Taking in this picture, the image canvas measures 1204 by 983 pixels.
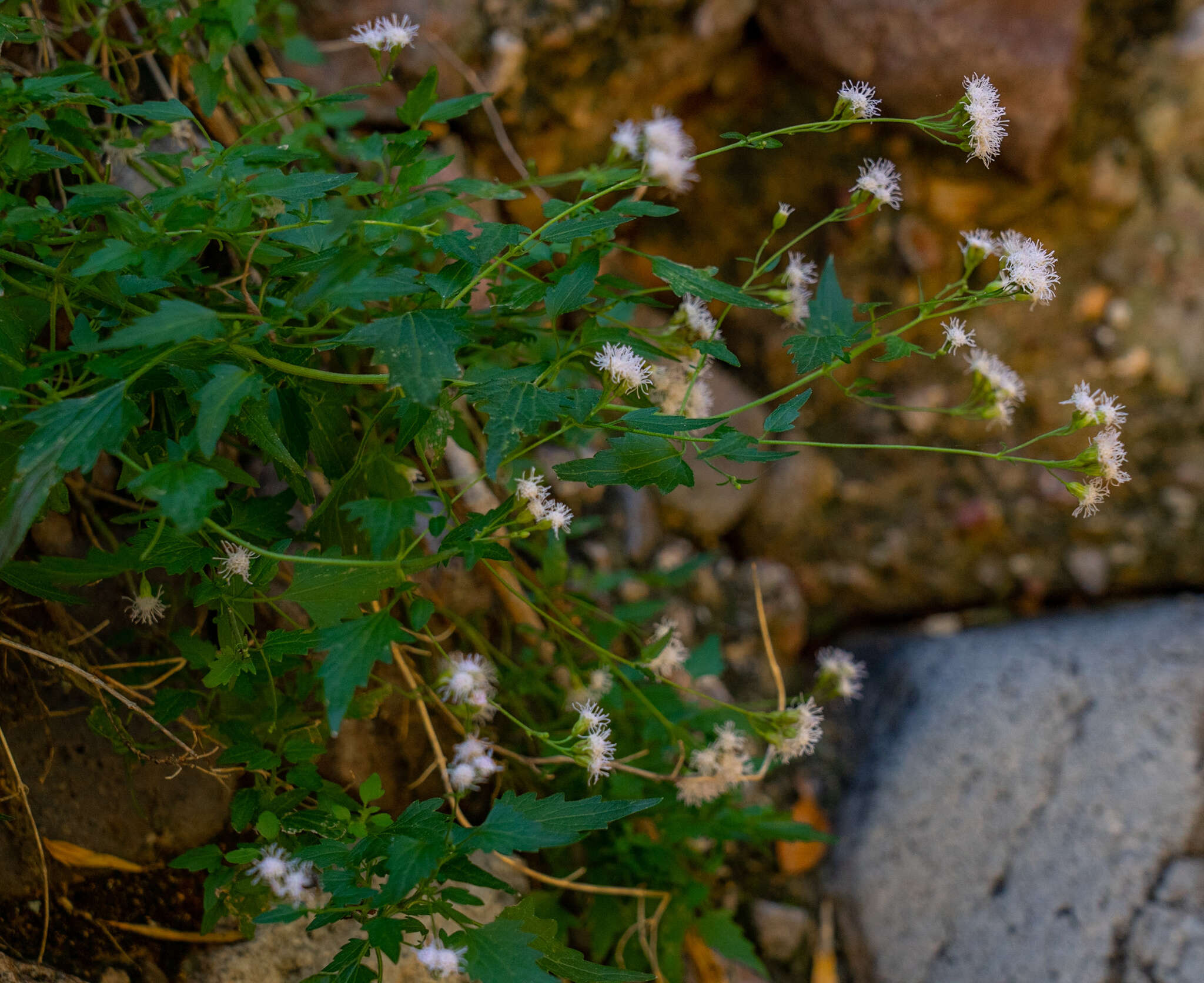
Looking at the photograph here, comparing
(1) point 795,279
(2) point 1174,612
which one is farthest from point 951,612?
(1) point 795,279

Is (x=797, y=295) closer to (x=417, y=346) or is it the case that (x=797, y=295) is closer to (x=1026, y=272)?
(x=1026, y=272)

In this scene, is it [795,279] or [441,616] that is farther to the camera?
[441,616]

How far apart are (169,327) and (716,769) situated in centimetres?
84

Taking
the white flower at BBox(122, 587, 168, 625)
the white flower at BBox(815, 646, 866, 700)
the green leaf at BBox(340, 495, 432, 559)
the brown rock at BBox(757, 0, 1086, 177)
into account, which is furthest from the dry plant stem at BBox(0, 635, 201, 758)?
the brown rock at BBox(757, 0, 1086, 177)

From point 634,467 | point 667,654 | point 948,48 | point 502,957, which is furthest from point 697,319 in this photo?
point 948,48

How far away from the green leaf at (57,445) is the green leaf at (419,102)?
46 cm

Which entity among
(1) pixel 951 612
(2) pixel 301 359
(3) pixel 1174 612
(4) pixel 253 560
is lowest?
(1) pixel 951 612

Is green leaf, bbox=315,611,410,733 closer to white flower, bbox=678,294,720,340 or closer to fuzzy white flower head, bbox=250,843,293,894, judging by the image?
fuzzy white flower head, bbox=250,843,293,894

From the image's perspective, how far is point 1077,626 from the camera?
174 cm

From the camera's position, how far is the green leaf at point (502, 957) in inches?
32.3

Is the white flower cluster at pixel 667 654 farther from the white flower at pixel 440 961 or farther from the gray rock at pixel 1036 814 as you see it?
the gray rock at pixel 1036 814

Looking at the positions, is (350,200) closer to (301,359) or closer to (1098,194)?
(301,359)

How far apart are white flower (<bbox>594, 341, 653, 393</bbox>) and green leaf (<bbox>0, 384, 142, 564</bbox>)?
0.43 m

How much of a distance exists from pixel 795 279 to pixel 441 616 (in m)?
0.69
